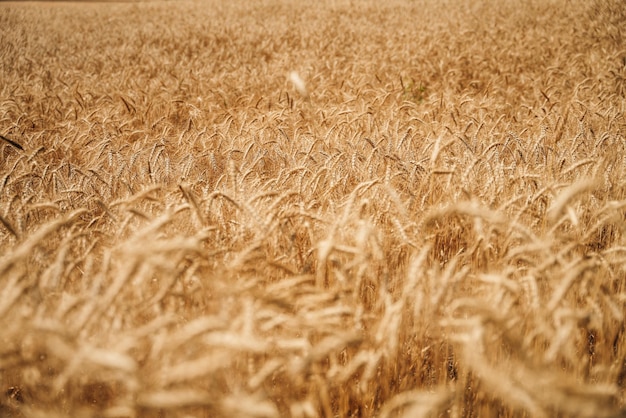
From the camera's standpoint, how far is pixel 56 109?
444 cm

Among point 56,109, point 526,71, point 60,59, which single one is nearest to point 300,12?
point 60,59

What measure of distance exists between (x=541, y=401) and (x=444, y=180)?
1.57 meters

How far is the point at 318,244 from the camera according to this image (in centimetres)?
133

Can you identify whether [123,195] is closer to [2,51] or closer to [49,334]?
[49,334]

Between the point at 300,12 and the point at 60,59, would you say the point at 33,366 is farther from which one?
the point at 300,12

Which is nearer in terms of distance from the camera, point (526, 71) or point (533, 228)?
point (533, 228)

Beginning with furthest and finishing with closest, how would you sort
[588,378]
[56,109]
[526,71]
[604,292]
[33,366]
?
[526,71]
[56,109]
[588,378]
[604,292]
[33,366]

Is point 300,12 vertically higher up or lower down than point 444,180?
higher up

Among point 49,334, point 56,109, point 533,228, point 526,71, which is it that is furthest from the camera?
point 526,71

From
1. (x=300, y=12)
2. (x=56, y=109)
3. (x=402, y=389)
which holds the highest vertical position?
(x=300, y=12)

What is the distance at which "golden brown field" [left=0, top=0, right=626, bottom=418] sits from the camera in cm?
98

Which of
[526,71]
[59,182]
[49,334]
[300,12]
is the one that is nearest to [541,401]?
[49,334]

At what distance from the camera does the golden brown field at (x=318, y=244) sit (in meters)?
0.98

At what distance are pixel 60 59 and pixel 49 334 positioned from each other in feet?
27.9
